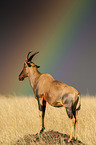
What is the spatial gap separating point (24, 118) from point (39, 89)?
5.07 m

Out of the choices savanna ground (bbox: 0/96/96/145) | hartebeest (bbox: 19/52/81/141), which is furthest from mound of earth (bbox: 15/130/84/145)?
hartebeest (bbox: 19/52/81/141)

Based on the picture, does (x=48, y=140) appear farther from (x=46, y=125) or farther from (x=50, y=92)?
(x=46, y=125)

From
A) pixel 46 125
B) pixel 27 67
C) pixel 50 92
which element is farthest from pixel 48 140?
pixel 46 125

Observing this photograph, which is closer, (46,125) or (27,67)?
(27,67)

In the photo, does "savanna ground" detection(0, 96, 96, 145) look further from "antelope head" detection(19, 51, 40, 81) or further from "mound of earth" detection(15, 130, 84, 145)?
"antelope head" detection(19, 51, 40, 81)

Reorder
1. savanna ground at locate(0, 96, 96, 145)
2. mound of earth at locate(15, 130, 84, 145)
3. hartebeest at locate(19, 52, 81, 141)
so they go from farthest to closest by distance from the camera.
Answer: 1. savanna ground at locate(0, 96, 96, 145)
2. mound of earth at locate(15, 130, 84, 145)
3. hartebeest at locate(19, 52, 81, 141)

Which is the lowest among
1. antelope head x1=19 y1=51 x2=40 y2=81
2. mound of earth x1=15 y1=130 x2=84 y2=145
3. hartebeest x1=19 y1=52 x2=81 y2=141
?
mound of earth x1=15 y1=130 x2=84 y2=145

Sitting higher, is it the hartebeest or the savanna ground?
the hartebeest

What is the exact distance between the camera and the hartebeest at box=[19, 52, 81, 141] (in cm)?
475

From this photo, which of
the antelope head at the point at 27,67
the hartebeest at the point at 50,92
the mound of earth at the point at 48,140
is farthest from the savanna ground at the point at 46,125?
the antelope head at the point at 27,67

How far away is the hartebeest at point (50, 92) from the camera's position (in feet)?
15.6

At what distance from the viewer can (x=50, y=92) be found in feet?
16.7

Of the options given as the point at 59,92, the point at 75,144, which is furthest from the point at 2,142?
the point at 59,92

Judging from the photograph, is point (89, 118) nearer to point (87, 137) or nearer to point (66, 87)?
point (87, 137)
